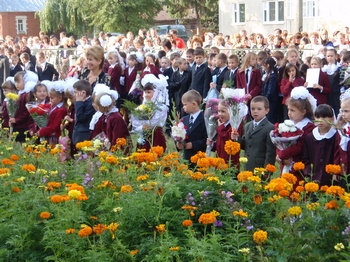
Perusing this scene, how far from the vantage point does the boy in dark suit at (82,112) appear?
9.02m

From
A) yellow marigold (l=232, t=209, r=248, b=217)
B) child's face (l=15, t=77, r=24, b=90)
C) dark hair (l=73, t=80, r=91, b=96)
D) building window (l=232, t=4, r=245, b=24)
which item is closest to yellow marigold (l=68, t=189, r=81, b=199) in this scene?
yellow marigold (l=232, t=209, r=248, b=217)

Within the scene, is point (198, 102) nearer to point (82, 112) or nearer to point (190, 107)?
point (190, 107)

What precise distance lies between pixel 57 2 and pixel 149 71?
149 ft

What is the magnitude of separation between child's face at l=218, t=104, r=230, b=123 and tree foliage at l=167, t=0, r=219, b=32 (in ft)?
175

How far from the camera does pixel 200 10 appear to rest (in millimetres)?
62281

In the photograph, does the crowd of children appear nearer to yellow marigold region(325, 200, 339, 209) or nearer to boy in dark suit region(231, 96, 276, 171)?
boy in dark suit region(231, 96, 276, 171)

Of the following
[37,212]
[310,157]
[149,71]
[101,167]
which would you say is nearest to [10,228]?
[37,212]

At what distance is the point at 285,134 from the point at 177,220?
259 cm

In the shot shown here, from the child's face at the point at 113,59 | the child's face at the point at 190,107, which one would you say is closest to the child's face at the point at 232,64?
the child's face at the point at 113,59

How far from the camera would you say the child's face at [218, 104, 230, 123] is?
25.9ft

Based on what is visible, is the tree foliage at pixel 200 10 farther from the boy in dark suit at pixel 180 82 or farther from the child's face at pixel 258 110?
the child's face at pixel 258 110

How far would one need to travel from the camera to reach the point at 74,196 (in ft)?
15.6

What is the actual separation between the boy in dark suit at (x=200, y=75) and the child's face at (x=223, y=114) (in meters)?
6.31

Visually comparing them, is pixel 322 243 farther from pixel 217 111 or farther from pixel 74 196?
pixel 217 111
